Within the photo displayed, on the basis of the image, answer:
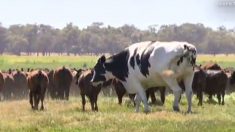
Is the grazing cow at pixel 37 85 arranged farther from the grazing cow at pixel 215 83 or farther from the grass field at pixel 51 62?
the grass field at pixel 51 62

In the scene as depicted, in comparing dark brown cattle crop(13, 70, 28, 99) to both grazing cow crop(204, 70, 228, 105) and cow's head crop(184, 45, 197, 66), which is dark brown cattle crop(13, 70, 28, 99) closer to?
grazing cow crop(204, 70, 228, 105)

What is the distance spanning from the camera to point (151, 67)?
22125 millimetres

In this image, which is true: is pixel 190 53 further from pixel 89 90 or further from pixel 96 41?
pixel 96 41

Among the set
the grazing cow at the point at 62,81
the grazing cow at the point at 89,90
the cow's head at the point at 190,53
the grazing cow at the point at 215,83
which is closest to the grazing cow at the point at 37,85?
the grazing cow at the point at 89,90

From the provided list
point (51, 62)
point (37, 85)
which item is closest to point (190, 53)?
point (37, 85)

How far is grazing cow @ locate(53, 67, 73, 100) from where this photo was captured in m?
38.3

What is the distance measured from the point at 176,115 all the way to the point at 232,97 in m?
14.6

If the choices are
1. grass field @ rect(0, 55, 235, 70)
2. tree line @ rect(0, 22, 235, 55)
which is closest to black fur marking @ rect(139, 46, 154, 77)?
grass field @ rect(0, 55, 235, 70)

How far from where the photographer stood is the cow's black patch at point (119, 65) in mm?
24000

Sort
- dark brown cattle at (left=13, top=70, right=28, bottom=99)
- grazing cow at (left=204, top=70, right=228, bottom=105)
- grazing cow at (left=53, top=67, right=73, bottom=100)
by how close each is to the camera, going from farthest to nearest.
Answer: dark brown cattle at (left=13, top=70, right=28, bottom=99) → grazing cow at (left=53, top=67, right=73, bottom=100) → grazing cow at (left=204, top=70, right=228, bottom=105)

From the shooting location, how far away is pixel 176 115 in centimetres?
1986

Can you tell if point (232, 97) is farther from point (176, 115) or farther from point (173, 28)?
point (173, 28)

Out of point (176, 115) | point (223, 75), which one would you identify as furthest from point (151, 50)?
point (223, 75)

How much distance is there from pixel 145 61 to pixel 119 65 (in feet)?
6.63
